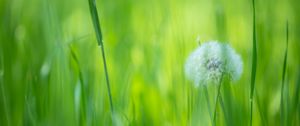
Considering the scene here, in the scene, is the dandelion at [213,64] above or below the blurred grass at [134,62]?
above

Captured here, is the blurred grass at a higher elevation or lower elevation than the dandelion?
lower

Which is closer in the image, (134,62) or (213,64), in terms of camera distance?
(213,64)

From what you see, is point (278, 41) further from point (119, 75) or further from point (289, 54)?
point (119, 75)

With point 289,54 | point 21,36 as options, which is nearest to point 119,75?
point 21,36
